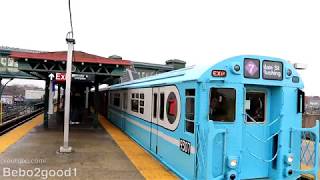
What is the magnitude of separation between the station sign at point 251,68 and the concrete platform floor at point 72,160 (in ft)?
11.2

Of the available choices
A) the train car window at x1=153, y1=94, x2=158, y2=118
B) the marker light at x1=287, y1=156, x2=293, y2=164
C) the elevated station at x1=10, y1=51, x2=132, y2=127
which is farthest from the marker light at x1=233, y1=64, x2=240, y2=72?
the elevated station at x1=10, y1=51, x2=132, y2=127

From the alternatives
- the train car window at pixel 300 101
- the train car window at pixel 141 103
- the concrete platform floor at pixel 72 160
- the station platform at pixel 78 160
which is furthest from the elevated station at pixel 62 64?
the train car window at pixel 300 101

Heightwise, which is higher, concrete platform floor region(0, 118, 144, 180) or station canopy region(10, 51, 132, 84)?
station canopy region(10, 51, 132, 84)

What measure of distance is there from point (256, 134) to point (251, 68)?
56.5 inches

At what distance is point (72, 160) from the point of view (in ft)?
32.1

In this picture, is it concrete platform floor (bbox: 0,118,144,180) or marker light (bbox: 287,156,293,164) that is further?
concrete platform floor (bbox: 0,118,144,180)

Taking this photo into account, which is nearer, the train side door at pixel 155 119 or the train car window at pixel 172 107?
the train car window at pixel 172 107

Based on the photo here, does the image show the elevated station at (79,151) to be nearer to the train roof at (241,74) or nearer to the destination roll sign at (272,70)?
the train roof at (241,74)

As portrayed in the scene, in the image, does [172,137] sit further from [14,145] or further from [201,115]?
[14,145]

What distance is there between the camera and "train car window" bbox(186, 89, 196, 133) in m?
7.43

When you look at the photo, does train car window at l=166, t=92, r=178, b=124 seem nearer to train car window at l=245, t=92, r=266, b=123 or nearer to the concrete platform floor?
the concrete platform floor

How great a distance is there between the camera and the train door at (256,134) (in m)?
7.38

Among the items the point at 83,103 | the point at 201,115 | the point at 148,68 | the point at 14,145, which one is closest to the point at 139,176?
the point at 201,115

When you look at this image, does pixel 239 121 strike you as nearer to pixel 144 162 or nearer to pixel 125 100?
pixel 144 162
